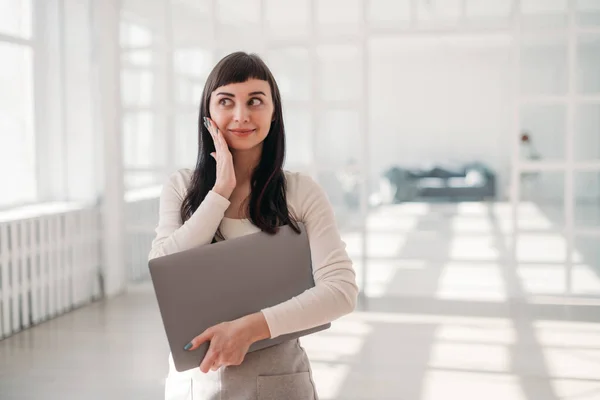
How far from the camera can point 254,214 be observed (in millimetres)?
1311

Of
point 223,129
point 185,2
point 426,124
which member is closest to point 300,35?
point 185,2

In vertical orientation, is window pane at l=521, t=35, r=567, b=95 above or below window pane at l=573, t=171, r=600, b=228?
above

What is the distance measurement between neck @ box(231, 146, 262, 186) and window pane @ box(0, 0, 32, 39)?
389 cm

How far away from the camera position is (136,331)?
4.44m

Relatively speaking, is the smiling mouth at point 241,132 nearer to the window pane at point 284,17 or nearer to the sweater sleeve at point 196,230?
the sweater sleeve at point 196,230

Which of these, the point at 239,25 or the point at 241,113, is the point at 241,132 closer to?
the point at 241,113

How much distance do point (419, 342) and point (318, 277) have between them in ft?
9.62

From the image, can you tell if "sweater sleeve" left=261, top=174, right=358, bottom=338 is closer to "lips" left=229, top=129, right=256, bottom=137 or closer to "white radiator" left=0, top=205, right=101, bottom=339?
"lips" left=229, top=129, right=256, bottom=137

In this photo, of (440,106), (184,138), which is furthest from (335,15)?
(440,106)

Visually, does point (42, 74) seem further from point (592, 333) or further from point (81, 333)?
point (592, 333)

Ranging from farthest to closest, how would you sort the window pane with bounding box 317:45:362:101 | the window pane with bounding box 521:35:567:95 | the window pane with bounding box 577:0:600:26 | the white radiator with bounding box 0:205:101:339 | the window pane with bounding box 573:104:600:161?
the window pane with bounding box 317:45:362:101 < the window pane with bounding box 521:35:567:95 < the window pane with bounding box 573:104:600:161 < the window pane with bounding box 577:0:600:26 < the white radiator with bounding box 0:205:101:339

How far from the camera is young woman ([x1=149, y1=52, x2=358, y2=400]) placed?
1264 mm

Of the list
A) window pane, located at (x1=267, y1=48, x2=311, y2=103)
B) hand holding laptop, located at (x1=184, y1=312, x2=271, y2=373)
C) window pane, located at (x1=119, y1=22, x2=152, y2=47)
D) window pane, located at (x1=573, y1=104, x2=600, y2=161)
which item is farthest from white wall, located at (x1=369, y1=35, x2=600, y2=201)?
hand holding laptop, located at (x1=184, y1=312, x2=271, y2=373)

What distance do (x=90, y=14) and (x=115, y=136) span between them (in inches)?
37.9
